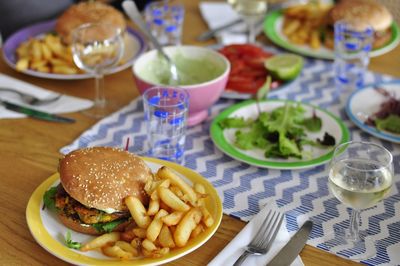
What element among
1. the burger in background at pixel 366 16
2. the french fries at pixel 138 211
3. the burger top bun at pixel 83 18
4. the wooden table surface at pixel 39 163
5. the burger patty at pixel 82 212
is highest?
the burger in background at pixel 366 16

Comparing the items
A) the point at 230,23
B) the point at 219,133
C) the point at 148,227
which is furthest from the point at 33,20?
the point at 148,227

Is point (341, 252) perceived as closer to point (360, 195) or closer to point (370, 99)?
point (360, 195)

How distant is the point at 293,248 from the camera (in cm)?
130

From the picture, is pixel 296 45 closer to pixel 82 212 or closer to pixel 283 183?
pixel 283 183

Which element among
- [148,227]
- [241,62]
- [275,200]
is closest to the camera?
[148,227]

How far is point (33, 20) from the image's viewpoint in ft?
9.70

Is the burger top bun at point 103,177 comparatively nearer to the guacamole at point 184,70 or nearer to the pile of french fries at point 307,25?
the guacamole at point 184,70

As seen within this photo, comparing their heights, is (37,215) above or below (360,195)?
below

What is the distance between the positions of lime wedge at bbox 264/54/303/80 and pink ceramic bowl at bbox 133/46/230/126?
22 cm

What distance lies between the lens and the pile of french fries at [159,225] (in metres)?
1.24

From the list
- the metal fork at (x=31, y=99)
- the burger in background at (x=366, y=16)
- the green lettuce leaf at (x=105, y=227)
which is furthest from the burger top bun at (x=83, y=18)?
the green lettuce leaf at (x=105, y=227)

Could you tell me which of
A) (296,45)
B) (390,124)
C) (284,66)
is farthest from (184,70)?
(390,124)

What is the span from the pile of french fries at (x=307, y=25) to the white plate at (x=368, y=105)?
380 mm

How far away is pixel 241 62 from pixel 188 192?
88cm
